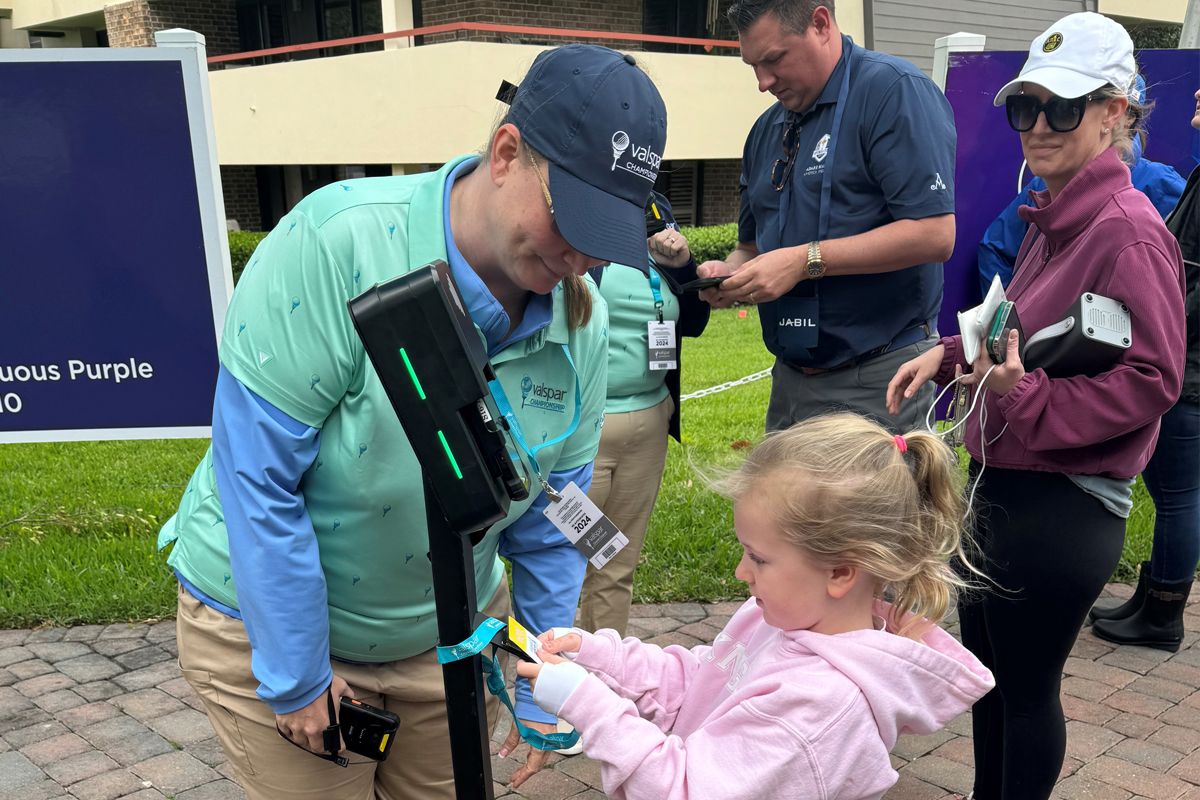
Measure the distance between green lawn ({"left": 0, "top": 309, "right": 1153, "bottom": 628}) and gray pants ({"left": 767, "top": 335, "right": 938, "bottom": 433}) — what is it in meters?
0.41

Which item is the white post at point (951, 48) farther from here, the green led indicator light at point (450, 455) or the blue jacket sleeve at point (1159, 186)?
the green led indicator light at point (450, 455)

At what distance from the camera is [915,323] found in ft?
11.2

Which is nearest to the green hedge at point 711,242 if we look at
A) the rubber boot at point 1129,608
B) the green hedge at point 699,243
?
the green hedge at point 699,243

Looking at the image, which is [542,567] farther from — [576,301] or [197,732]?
[197,732]

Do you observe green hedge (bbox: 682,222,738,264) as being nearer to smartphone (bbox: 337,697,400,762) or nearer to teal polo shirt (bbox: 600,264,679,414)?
teal polo shirt (bbox: 600,264,679,414)

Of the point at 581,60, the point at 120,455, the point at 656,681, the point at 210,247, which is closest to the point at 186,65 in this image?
the point at 210,247

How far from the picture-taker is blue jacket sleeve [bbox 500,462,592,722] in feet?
7.60

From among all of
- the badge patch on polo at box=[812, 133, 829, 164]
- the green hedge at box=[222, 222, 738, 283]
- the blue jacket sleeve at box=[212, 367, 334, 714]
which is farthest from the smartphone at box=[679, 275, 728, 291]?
the green hedge at box=[222, 222, 738, 283]

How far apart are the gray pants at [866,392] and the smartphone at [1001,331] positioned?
859 millimetres


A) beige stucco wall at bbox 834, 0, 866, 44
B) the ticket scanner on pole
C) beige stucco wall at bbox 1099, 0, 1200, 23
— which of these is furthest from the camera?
beige stucco wall at bbox 1099, 0, 1200, 23

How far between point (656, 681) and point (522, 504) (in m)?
0.42

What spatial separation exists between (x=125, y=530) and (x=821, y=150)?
4.27 metres

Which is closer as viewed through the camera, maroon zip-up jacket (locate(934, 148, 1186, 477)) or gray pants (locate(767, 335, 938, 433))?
maroon zip-up jacket (locate(934, 148, 1186, 477))

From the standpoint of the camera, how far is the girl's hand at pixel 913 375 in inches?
105
